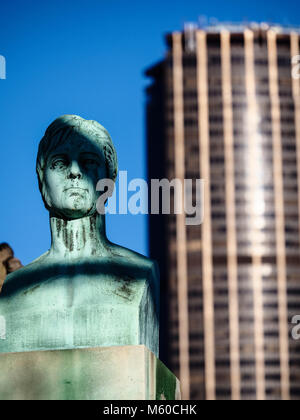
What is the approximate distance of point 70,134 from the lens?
399 inches

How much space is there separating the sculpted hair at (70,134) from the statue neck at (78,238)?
512mm

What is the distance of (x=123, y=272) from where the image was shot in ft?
32.3

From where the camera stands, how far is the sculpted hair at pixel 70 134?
33.3 feet

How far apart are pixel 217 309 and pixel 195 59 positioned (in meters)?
30.7

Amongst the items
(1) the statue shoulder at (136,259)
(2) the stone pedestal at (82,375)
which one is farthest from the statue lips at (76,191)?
(2) the stone pedestal at (82,375)

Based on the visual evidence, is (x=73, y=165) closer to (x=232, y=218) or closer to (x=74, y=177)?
(x=74, y=177)

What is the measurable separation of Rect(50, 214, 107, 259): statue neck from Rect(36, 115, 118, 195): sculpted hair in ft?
1.68

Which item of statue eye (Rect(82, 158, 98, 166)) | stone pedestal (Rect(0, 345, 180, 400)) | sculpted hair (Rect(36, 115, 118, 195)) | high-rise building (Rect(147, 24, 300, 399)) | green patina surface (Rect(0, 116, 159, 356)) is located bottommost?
stone pedestal (Rect(0, 345, 180, 400))

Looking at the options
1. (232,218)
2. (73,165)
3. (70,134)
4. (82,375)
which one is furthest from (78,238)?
(232,218)

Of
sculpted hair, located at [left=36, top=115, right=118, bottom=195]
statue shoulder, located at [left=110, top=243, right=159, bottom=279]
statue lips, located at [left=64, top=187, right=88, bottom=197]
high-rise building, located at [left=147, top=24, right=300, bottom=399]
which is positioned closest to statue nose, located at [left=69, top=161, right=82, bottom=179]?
statue lips, located at [left=64, top=187, right=88, bottom=197]

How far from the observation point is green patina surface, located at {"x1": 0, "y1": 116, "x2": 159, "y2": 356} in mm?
9406

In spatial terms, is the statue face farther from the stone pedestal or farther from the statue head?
A: the stone pedestal

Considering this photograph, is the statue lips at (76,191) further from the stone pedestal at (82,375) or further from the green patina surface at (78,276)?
the stone pedestal at (82,375)
